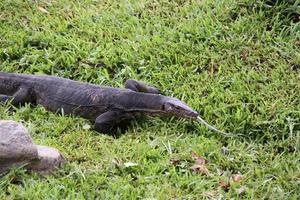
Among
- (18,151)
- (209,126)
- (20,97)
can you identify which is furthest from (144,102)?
(18,151)

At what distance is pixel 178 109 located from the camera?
5.41 m

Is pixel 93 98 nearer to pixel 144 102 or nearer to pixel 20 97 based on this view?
pixel 144 102

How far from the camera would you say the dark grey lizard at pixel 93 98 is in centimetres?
547

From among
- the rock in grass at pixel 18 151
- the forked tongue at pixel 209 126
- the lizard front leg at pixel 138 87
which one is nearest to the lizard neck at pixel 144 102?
the lizard front leg at pixel 138 87

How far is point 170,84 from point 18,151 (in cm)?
212

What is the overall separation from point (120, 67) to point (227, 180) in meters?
2.14

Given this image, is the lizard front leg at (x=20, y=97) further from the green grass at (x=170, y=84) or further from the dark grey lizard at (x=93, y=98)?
the green grass at (x=170, y=84)

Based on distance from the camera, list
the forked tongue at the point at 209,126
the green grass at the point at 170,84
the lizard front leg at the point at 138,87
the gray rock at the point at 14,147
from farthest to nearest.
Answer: the lizard front leg at the point at 138,87, the forked tongue at the point at 209,126, the green grass at the point at 170,84, the gray rock at the point at 14,147

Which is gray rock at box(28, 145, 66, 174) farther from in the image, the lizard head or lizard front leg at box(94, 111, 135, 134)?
the lizard head

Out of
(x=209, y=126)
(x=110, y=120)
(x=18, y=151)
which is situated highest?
(x=18, y=151)

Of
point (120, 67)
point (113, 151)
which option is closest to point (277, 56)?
point (120, 67)

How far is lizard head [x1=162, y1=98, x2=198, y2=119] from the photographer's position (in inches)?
212

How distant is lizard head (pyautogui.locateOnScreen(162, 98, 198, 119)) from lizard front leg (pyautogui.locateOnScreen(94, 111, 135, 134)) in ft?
1.20

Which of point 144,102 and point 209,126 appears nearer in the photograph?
point 209,126
